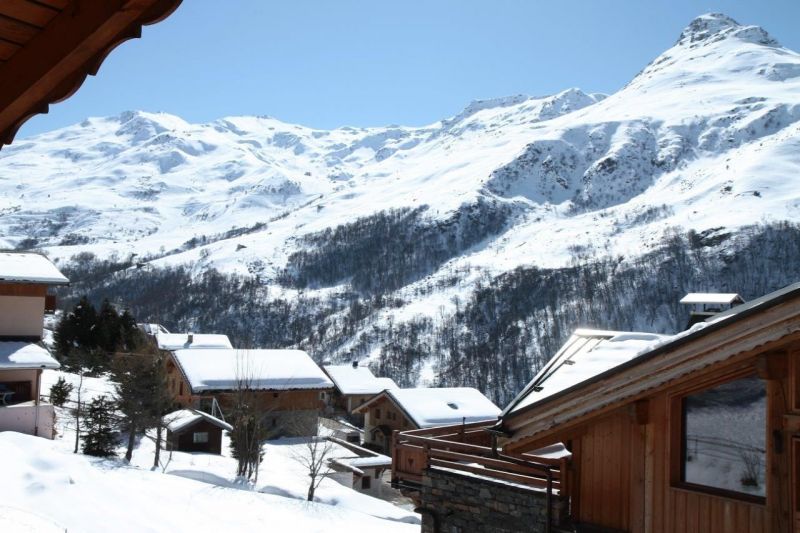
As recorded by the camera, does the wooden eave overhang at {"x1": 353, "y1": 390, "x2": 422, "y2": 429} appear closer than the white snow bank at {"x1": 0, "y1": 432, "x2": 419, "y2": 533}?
No

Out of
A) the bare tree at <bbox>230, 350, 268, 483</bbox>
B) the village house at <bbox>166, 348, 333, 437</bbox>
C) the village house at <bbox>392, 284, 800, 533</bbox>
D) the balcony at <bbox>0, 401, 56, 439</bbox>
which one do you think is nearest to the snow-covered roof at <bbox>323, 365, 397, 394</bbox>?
the village house at <bbox>166, 348, 333, 437</bbox>

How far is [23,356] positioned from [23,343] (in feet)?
6.10

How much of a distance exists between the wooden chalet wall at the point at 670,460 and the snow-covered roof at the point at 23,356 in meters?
19.6

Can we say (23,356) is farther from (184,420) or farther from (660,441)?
(660,441)

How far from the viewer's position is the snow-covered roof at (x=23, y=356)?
2220 cm

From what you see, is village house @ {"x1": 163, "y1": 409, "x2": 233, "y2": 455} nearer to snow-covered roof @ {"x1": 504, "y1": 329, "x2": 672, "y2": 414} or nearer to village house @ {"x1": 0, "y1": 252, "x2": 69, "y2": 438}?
village house @ {"x1": 0, "y1": 252, "x2": 69, "y2": 438}

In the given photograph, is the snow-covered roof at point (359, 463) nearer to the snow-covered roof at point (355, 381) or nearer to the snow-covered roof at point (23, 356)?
the snow-covered roof at point (23, 356)

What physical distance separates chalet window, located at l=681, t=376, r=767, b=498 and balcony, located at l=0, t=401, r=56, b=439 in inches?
876

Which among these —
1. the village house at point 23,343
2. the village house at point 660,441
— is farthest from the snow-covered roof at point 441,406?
the village house at point 660,441

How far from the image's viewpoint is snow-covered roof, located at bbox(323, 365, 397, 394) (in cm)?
5622

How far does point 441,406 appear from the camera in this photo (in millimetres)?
41844

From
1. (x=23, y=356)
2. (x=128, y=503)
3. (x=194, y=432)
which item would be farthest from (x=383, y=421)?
(x=128, y=503)

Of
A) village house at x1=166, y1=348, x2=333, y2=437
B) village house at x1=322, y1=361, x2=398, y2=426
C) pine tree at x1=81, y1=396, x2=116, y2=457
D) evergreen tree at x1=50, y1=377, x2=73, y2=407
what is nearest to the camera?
pine tree at x1=81, y1=396, x2=116, y2=457

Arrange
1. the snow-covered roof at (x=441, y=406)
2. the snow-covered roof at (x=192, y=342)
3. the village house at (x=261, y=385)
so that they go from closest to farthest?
the village house at (x=261, y=385) → the snow-covered roof at (x=441, y=406) → the snow-covered roof at (x=192, y=342)
